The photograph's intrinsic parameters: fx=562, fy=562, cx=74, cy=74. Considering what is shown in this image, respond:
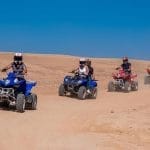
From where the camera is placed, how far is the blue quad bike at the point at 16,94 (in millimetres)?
16891

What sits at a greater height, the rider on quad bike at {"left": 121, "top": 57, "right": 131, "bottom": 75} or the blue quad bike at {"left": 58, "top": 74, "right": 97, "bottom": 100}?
the rider on quad bike at {"left": 121, "top": 57, "right": 131, "bottom": 75}

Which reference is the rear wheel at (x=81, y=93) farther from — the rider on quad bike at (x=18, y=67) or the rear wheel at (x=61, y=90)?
the rider on quad bike at (x=18, y=67)

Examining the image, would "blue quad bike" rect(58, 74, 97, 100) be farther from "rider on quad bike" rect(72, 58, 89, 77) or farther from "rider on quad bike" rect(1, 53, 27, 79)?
"rider on quad bike" rect(1, 53, 27, 79)

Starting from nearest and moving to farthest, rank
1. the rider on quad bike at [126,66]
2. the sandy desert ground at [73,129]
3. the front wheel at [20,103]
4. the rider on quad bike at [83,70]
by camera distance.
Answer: the sandy desert ground at [73,129] < the front wheel at [20,103] < the rider on quad bike at [83,70] < the rider on quad bike at [126,66]

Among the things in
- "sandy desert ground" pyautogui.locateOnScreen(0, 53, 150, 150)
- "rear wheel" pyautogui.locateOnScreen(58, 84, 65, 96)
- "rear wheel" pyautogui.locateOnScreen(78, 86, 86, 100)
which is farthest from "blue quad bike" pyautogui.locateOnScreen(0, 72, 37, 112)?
"rear wheel" pyautogui.locateOnScreen(58, 84, 65, 96)

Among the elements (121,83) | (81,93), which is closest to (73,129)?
(81,93)

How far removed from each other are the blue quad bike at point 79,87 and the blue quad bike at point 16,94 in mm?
5686

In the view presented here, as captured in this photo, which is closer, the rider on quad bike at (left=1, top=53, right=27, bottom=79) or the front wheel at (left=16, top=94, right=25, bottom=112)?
the front wheel at (left=16, top=94, right=25, bottom=112)

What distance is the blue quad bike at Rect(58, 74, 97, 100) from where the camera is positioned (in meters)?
23.8

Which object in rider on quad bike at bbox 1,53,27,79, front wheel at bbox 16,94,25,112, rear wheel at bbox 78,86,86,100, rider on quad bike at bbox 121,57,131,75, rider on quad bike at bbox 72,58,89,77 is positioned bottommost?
front wheel at bbox 16,94,25,112

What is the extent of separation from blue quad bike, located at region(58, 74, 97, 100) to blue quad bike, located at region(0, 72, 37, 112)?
5.69 metres

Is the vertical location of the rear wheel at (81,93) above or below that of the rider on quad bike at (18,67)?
below

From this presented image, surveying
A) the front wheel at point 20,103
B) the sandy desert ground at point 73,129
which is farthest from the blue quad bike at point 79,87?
the front wheel at point 20,103

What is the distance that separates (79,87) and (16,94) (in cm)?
660
